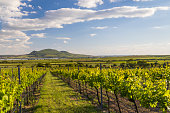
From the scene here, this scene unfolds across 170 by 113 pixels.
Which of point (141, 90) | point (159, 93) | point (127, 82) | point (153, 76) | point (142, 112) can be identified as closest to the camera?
point (159, 93)

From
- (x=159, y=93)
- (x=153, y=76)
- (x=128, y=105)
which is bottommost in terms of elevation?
(x=128, y=105)

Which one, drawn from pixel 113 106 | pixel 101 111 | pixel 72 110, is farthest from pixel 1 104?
pixel 113 106

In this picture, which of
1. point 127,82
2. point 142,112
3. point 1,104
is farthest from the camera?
point 142,112

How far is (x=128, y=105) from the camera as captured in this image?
10.2 m

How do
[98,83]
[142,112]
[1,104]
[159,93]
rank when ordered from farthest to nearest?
[98,83], [142,112], [159,93], [1,104]

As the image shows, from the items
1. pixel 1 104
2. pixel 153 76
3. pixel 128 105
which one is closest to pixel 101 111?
pixel 128 105

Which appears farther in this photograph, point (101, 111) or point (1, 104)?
point (101, 111)

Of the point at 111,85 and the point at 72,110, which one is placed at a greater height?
the point at 111,85

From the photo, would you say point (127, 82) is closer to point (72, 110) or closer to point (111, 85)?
point (111, 85)

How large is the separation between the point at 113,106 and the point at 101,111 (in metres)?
1.48

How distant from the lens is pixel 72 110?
30.3ft

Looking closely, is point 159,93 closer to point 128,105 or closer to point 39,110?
point 128,105

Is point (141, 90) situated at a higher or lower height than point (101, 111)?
higher

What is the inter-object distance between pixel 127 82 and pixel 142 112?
387cm
